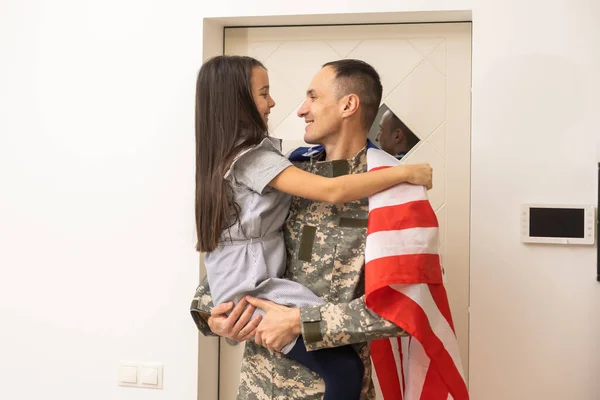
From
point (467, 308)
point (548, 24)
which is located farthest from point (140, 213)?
point (548, 24)

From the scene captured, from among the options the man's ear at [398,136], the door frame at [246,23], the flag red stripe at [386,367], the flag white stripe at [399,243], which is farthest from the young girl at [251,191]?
the man's ear at [398,136]

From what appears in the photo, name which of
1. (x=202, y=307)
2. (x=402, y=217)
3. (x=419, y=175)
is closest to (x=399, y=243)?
(x=402, y=217)

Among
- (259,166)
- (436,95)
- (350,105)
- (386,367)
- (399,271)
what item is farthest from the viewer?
(436,95)

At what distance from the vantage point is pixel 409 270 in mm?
1505

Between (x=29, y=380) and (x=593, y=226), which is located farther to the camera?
(x=29, y=380)

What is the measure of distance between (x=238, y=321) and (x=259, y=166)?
376 millimetres

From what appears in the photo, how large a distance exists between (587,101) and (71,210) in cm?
182

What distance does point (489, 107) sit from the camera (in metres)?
2.13

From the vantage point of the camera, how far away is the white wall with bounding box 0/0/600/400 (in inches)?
82.7

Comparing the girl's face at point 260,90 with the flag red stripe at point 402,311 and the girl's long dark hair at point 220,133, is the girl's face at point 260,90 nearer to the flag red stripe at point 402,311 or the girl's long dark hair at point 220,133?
the girl's long dark hair at point 220,133

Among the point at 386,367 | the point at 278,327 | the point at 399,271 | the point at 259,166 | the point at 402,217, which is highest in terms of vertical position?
the point at 259,166

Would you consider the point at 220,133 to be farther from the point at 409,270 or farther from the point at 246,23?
the point at 246,23

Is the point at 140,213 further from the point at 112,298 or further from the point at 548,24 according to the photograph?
the point at 548,24

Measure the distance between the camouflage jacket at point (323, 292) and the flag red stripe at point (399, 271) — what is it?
3.2 inches
